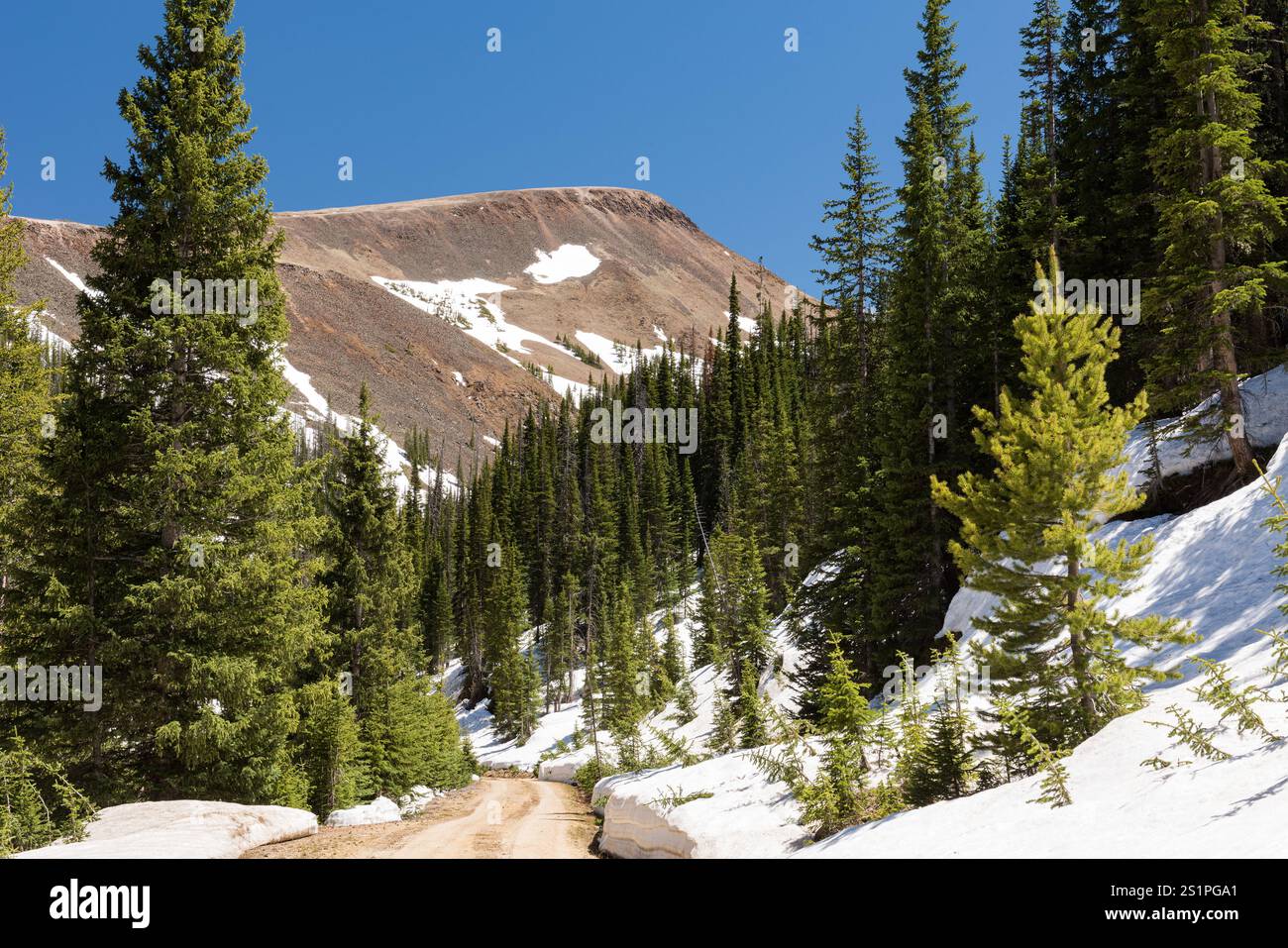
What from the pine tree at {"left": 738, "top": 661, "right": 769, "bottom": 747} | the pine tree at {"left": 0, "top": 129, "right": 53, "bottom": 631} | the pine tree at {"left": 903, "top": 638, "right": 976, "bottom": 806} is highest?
the pine tree at {"left": 0, "top": 129, "right": 53, "bottom": 631}

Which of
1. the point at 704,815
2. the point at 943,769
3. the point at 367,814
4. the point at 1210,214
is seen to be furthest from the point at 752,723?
the point at 1210,214

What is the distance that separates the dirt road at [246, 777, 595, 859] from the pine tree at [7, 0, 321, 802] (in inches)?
118

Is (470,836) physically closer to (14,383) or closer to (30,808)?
(30,808)

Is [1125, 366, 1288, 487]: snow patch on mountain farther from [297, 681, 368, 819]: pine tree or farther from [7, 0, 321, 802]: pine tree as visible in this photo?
[297, 681, 368, 819]: pine tree

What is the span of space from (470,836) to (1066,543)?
12.2m

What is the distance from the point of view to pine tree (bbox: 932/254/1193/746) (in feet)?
33.5

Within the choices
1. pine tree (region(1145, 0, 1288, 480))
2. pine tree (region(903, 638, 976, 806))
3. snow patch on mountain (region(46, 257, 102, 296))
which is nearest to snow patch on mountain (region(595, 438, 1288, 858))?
pine tree (region(903, 638, 976, 806))

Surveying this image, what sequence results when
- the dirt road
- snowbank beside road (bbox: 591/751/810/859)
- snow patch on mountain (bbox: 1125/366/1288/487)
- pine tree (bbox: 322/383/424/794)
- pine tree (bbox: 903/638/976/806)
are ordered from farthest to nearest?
pine tree (bbox: 322/383/424/794), snow patch on mountain (bbox: 1125/366/1288/487), the dirt road, snowbank beside road (bbox: 591/751/810/859), pine tree (bbox: 903/638/976/806)

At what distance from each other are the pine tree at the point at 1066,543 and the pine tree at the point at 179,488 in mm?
13196

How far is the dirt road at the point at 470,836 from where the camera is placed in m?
11.5
